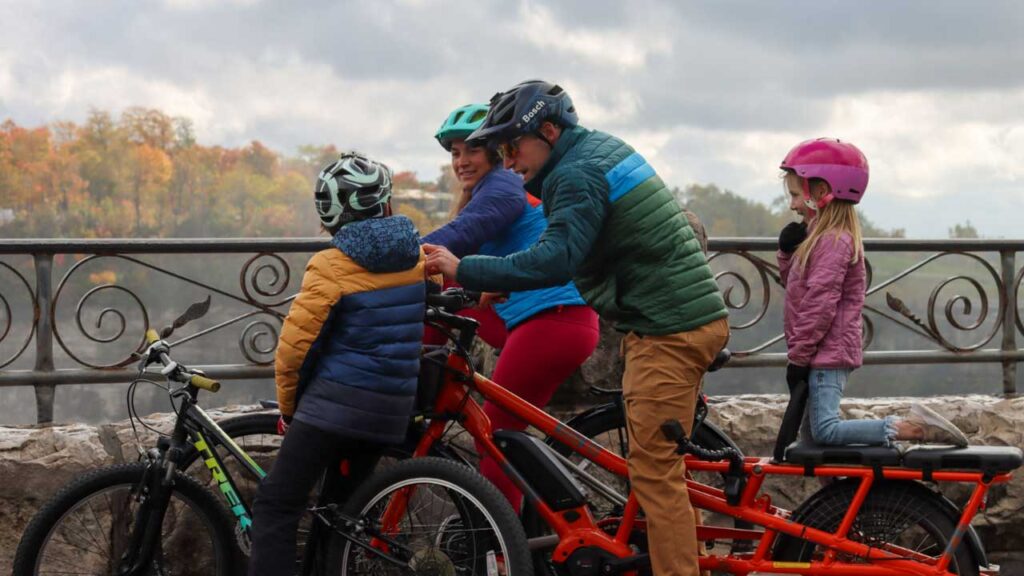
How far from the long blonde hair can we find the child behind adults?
1.43m

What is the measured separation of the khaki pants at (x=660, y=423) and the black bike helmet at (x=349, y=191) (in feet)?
3.10

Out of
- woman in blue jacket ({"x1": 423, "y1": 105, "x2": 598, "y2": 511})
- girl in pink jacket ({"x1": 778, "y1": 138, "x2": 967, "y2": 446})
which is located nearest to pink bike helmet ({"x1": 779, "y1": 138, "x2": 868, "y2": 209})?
girl in pink jacket ({"x1": 778, "y1": 138, "x2": 967, "y2": 446})

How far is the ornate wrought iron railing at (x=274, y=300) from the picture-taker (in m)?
4.95

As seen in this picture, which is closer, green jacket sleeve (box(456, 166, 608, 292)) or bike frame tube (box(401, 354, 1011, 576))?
green jacket sleeve (box(456, 166, 608, 292))

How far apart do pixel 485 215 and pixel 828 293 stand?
4.02ft

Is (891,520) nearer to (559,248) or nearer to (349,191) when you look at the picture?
(559,248)

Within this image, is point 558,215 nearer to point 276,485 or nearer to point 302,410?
point 302,410

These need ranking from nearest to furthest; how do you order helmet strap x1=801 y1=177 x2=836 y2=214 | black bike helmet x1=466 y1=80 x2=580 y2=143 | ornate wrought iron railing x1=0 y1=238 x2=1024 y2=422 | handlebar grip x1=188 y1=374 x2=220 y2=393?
black bike helmet x1=466 y1=80 x2=580 y2=143
handlebar grip x1=188 y1=374 x2=220 y2=393
helmet strap x1=801 y1=177 x2=836 y2=214
ornate wrought iron railing x1=0 y1=238 x2=1024 y2=422

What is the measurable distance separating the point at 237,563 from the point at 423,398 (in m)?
0.90

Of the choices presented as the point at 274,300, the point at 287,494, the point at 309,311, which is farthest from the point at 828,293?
the point at 274,300

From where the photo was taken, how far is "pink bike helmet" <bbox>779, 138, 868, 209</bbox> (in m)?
4.11

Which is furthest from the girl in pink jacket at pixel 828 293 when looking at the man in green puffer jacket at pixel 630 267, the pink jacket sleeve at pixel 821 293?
the man in green puffer jacket at pixel 630 267

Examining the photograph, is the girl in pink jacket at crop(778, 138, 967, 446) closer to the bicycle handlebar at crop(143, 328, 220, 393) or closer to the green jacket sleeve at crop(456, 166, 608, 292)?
the green jacket sleeve at crop(456, 166, 608, 292)

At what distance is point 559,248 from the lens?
343cm
